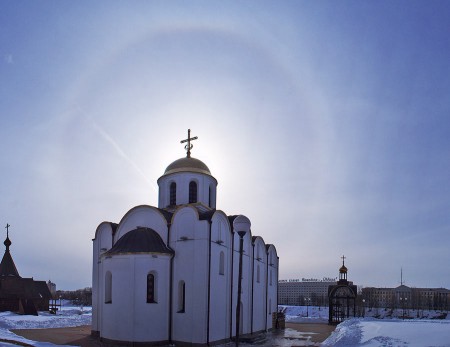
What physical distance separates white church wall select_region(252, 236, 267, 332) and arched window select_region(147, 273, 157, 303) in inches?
306

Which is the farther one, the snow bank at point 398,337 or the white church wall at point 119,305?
the white church wall at point 119,305

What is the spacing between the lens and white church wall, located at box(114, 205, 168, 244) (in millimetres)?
20672

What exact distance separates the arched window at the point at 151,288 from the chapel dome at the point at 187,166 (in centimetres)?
651

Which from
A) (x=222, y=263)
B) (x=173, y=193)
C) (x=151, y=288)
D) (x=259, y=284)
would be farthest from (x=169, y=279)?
(x=259, y=284)

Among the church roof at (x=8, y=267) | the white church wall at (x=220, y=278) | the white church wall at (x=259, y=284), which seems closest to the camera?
the white church wall at (x=220, y=278)

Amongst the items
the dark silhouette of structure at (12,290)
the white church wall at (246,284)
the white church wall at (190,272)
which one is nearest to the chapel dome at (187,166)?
the white church wall at (190,272)

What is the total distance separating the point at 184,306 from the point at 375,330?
8295mm

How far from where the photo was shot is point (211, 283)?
19578 millimetres

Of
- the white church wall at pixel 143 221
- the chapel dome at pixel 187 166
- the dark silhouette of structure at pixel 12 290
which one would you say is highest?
the chapel dome at pixel 187 166

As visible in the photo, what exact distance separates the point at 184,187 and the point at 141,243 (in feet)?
16.6

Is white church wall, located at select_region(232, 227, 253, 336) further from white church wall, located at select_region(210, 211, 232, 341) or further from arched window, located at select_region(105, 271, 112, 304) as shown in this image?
arched window, located at select_region(105, 271, 112, 304)

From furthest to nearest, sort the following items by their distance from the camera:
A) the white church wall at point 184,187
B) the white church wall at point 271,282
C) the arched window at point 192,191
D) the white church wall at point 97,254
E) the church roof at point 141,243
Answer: the white church wall at point 271,282 < the arched window at point 192,191 < the white church wall at point 184,187 < the white church wall at point 97,254 < the church roof at point 141,243

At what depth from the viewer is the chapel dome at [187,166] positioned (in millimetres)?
23766

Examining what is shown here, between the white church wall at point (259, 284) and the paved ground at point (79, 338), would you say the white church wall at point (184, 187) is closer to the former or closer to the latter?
the white church wall at point (259, 284)
